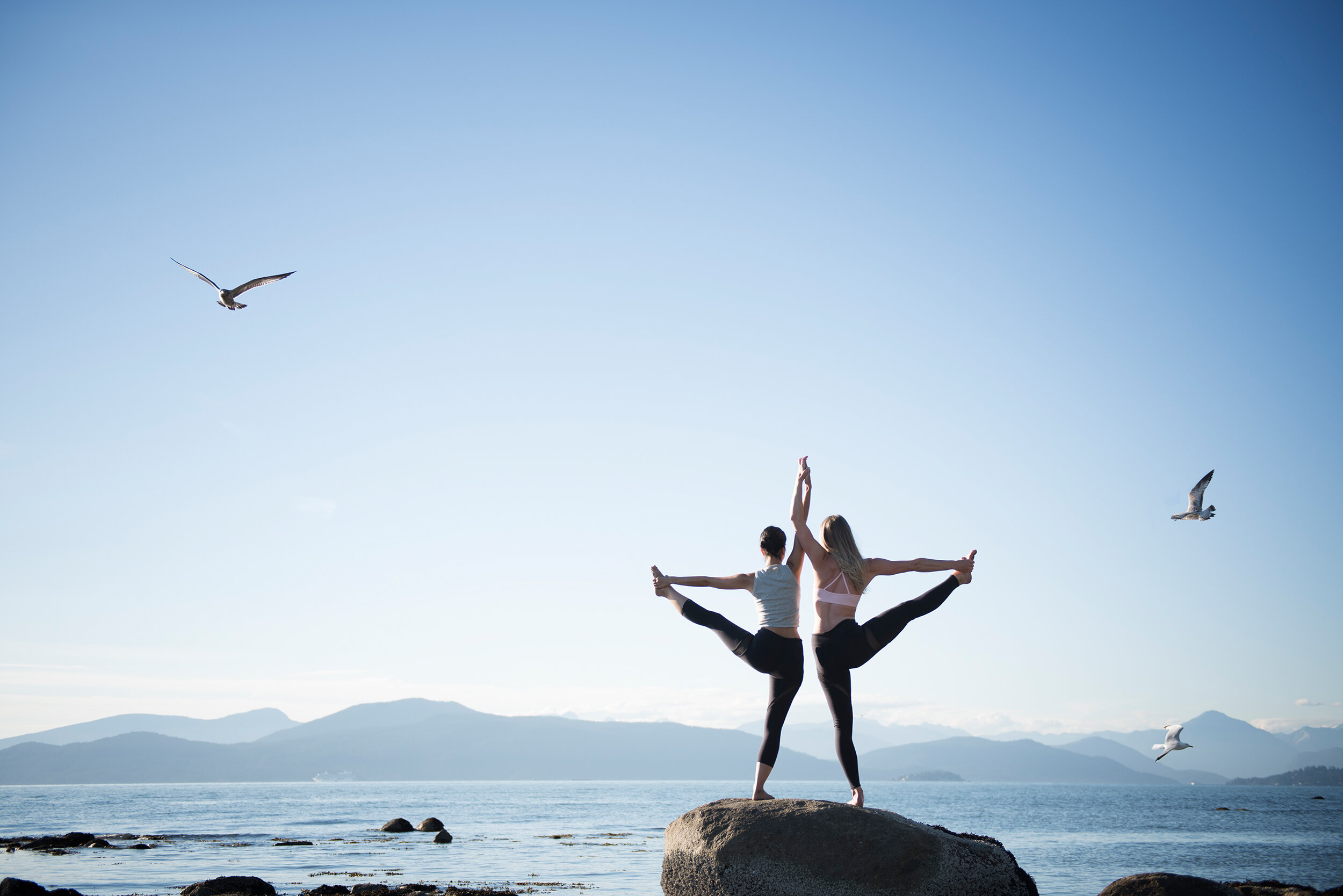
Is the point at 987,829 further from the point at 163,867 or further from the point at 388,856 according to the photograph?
the point at 163,867

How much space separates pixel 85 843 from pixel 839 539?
4635 cm

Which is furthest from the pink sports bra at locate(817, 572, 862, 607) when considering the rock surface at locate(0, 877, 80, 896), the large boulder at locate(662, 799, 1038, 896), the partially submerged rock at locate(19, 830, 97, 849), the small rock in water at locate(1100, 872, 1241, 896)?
the partially submerged rock at locate(19, 830, 97, 849)

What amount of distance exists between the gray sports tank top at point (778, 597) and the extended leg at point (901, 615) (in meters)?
0.80

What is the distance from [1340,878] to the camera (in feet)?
109

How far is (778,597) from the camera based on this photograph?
915cm

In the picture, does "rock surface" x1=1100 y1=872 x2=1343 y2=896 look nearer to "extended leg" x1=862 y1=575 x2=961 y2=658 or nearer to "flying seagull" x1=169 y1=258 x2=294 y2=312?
"extended leg" x1=862 y1=575 x2=961 y2=658

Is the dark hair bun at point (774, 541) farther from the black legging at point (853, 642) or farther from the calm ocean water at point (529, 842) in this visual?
the calm ocean water at point (529, 842)

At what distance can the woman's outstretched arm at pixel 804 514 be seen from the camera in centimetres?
925

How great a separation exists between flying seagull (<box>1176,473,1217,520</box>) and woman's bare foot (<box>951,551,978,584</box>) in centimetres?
1458

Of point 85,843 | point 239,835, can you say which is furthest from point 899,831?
point 239,835

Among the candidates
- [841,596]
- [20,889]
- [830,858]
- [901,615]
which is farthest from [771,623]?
[20,889]

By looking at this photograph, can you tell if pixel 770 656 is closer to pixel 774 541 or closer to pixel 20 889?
pixel 774 541

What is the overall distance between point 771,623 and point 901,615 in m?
1.37

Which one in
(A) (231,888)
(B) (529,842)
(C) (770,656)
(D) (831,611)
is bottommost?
(B) (529,842)
